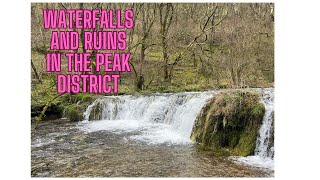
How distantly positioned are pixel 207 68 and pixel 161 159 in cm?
1362

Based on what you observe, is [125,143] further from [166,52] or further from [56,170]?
[166,52]

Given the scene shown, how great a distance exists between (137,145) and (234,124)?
10.4 ft

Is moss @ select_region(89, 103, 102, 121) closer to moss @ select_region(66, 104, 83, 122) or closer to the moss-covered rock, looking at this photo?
moss @ select_region(66, 104, 83, 122)

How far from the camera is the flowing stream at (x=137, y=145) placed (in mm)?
8094

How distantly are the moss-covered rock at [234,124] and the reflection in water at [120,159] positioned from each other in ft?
2.23

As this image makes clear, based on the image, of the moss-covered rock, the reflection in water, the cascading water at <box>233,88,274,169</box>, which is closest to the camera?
the reflection in water

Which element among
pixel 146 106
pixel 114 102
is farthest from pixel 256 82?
pixel 114 102

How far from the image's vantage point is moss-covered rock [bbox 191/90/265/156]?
9.35 metres

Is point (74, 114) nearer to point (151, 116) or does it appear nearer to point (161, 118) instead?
point (151, 116)

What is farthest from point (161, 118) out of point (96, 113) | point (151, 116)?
point (96, 113)

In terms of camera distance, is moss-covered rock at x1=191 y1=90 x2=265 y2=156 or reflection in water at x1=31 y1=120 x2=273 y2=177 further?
moss-covered rock at x1=191 y1=90 x2=265 y2=156

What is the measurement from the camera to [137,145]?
34.2 ft

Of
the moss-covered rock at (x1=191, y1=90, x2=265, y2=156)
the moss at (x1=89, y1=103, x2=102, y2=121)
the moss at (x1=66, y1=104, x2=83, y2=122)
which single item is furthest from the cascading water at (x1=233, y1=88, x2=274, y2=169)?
the moss at (x1=66, y1=104, x2=83, y2=122)

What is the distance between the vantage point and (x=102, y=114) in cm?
1572
